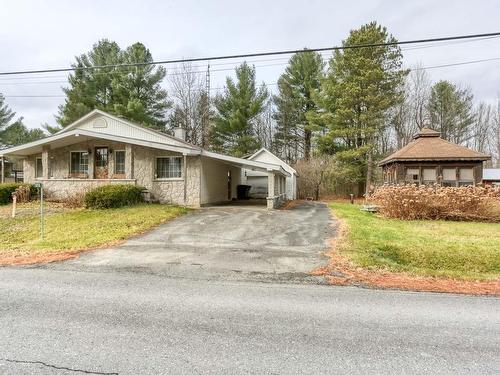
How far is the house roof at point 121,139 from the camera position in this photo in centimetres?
1602

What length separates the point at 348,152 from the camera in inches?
1078

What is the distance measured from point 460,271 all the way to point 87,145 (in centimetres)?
1784

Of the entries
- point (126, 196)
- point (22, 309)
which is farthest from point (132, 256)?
point (126, 196)

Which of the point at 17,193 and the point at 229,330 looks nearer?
the point at 229,330

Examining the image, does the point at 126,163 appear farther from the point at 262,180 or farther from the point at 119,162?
the point at 262,180

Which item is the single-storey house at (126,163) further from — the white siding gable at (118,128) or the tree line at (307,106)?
the tree line at (307,106)

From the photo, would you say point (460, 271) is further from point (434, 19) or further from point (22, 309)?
point (434, 19)

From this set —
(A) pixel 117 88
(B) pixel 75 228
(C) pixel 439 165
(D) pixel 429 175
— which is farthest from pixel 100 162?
(C) pixel 439 165

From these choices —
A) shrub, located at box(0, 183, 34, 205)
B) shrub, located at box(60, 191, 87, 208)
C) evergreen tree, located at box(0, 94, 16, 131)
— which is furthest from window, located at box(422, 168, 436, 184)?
evergreen tree, located at box(0, 94, 16, 131)

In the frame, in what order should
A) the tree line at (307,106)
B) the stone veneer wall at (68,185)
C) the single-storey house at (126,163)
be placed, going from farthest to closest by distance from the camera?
the tree line at (307,106) < the stone veneer wall at (68,185) < the single-storey house at (126,163)

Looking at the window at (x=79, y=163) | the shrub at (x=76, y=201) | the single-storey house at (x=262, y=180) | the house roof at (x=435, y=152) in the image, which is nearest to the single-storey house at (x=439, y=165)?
the house roof at (x=435, y=152)

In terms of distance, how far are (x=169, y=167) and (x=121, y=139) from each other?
266 centimetres

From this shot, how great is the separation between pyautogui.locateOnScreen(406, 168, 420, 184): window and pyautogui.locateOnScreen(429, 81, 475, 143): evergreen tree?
54.9 ft

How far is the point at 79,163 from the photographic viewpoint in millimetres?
18547
